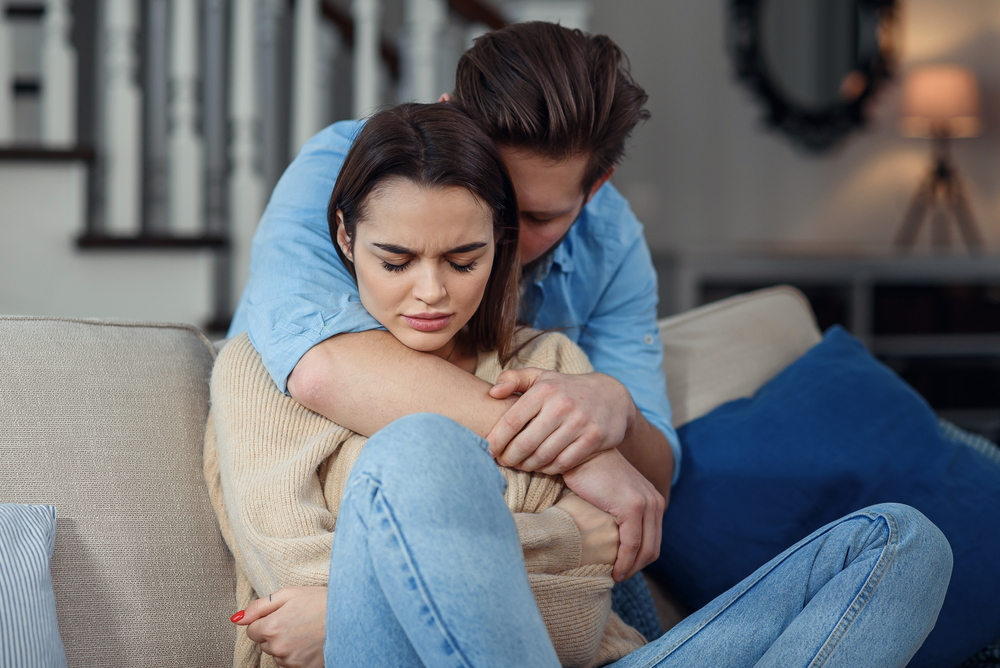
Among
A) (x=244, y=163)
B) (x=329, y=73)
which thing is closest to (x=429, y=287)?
(x=244, y=163)

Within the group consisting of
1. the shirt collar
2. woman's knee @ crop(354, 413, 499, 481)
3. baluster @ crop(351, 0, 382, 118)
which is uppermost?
baluster @ crop(351, 0, 382, 118)

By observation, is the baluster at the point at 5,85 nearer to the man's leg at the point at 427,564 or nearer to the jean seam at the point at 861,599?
the man's leg at the point at 427,564

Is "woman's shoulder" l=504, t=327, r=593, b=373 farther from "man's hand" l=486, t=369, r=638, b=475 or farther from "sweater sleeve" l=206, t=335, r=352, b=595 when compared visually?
"sweater sleeve" l=206, t=335, r=352, b=595

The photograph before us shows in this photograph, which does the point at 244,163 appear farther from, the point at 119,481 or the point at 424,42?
the point at 119,481

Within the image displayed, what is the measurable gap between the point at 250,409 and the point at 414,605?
356 mm

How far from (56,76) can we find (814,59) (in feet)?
9.25

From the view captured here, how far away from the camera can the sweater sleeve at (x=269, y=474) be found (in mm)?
807

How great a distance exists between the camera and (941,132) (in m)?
3.32

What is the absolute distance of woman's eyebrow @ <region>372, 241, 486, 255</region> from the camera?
0.85 meters

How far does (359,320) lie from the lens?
35.7 inches

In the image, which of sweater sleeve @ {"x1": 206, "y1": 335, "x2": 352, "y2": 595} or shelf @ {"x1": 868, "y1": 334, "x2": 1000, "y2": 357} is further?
shelf @ {"x1": 868, "y1": 334, "x2": 1000, "y2": 357}

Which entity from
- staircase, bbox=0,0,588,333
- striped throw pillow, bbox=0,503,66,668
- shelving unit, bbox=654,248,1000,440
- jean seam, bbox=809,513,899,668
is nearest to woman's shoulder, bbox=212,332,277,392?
striped throw pillow, bbox=0,503,66,668

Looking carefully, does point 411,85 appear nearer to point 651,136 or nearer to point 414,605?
point 651,136

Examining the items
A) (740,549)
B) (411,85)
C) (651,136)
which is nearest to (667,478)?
(740,549)
